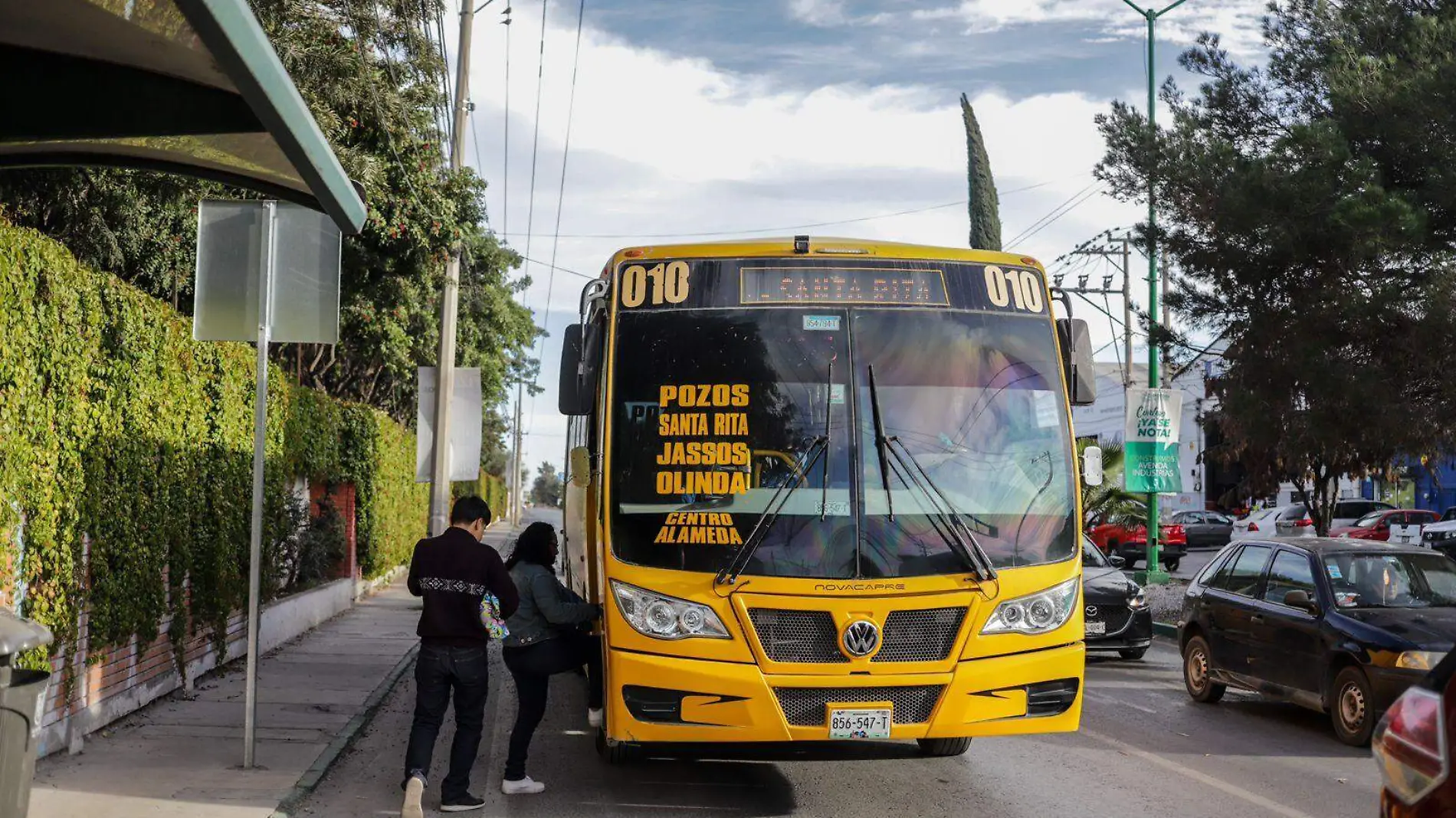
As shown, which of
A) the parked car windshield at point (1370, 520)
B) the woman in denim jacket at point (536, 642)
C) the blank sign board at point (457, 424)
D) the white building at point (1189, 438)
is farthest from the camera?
the white building at point (1189, 438)

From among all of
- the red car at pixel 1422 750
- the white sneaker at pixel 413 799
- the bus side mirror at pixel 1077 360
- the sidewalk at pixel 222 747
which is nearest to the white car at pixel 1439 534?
the sidewalk at pixel 222 747

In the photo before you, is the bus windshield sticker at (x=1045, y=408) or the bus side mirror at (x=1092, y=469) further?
the bus side mirror at (x=1092, y=469)

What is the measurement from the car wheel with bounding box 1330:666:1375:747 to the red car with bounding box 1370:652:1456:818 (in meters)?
6.80

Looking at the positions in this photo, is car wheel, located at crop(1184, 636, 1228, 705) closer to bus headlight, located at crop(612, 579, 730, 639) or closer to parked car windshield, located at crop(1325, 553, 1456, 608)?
parked car windshield, located at crop(1325, 553, 1456, 608)

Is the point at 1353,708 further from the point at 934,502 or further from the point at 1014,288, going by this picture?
the point at 934,502

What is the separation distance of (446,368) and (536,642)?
1437cm

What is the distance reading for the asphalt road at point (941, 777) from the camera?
7.73m

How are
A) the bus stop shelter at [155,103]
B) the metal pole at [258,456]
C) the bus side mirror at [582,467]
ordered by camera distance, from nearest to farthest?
the bus stop shelter at [155,103], the bus side mirror at [582,467], the metal pole at [258,456]

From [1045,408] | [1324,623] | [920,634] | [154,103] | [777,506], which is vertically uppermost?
[154,103]

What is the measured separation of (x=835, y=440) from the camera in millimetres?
7508

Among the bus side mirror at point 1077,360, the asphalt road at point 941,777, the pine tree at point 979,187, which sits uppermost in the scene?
the pine tree at point 979,187

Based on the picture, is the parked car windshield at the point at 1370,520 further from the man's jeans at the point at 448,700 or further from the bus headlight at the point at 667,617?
the man's jeans at the point at 448,700

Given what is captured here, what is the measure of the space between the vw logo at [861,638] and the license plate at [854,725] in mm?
294

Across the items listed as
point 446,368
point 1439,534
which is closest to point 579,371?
point 446,368
